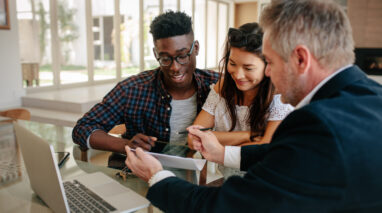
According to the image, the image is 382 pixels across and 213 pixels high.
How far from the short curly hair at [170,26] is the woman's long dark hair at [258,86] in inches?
12.2

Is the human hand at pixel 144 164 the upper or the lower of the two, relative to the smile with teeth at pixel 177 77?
lower

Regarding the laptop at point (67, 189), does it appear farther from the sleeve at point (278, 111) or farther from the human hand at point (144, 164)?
the sleeve at point (278, 111)

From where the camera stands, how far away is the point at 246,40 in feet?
5.22

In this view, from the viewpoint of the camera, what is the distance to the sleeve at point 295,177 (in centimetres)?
70

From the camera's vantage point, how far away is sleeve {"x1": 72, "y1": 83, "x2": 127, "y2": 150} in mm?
1938

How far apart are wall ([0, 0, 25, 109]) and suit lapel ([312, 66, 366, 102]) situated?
5.73m

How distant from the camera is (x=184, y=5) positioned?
441 inches

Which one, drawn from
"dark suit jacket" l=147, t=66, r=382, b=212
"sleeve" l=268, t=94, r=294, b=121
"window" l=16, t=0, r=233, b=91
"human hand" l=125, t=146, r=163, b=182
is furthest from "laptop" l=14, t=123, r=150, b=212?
"window" l=16, t=0, r=233, b=91

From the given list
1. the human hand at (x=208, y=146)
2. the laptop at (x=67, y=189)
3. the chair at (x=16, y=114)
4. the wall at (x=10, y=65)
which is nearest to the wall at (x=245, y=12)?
→ the wall at (x=10, y=65)

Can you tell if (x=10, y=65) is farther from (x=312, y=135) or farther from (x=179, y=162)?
(x=312, y=135)

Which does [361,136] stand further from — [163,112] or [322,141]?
[163,112]

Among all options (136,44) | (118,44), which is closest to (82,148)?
(118,44)

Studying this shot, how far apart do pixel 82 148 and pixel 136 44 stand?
7381mm

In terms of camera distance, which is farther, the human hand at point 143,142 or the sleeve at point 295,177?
the human hand at point 143,142
